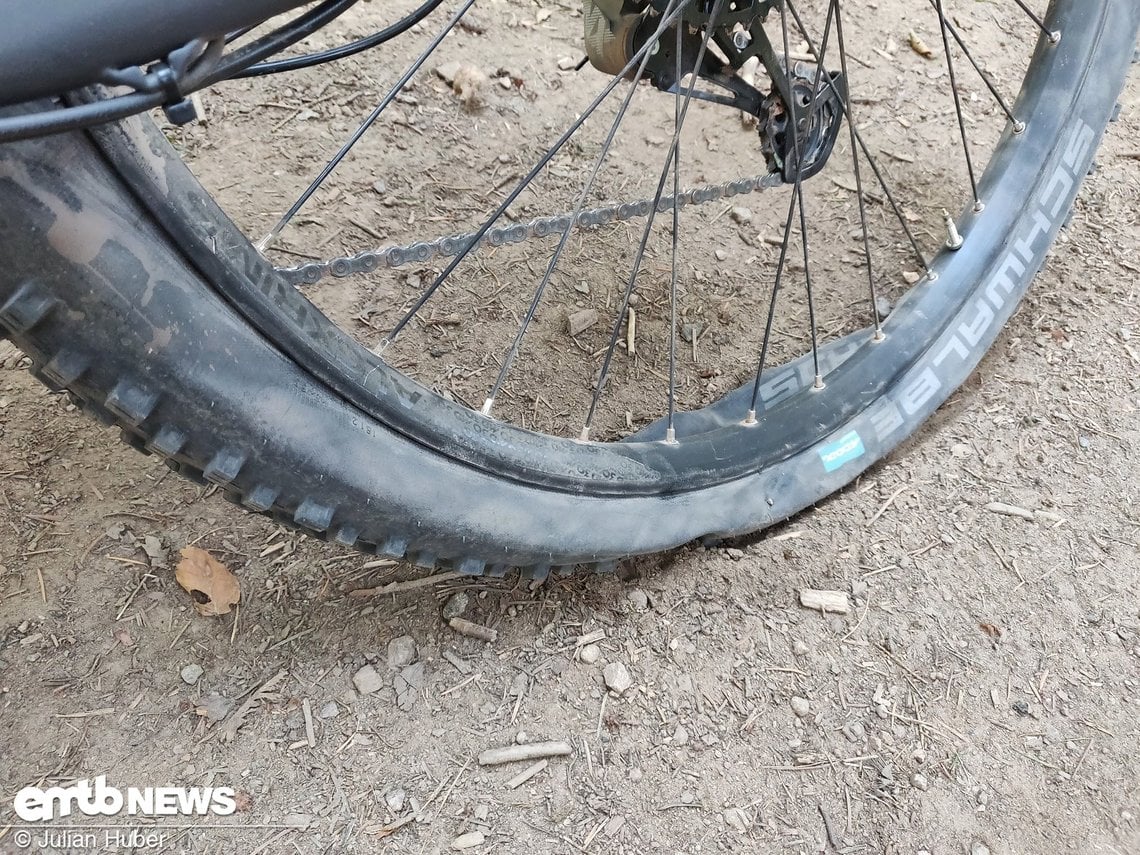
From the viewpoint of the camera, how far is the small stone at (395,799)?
0.92 m

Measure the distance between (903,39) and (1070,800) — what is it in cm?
164

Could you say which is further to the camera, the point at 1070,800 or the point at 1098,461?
the point at 1098,461

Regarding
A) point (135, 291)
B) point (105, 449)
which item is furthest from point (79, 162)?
point (105, 449)

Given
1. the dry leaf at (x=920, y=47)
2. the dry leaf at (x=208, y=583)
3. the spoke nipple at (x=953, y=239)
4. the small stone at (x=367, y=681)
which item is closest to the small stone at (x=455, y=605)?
the small stone at (x=367, y=681)

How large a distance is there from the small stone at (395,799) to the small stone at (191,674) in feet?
0.82

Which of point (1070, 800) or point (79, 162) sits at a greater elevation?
point (79, 162)

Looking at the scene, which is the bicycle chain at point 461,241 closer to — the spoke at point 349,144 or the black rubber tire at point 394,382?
the spoke at point 349,144

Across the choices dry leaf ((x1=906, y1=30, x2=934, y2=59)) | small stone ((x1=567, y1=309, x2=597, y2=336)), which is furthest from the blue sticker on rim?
dry leaf ((x1=906, y1=30, x2=934, y2=59))

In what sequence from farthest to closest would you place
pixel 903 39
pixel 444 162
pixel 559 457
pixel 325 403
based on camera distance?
pixel 903 39 → pixel 444 162 → pixel 559 457 → pixel 325 403

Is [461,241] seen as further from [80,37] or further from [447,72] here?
[447,72]

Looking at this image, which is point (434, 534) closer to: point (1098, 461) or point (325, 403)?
point (325, 403)

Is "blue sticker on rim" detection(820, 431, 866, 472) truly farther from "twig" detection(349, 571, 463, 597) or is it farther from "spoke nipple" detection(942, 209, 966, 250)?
"twig" detection(349, 571, 463, 597)

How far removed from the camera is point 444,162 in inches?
63.6

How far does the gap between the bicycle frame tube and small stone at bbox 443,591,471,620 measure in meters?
0.69
